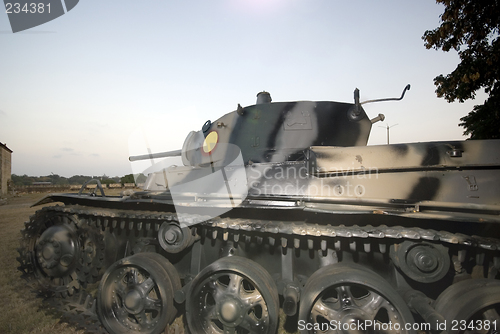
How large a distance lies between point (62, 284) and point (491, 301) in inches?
232

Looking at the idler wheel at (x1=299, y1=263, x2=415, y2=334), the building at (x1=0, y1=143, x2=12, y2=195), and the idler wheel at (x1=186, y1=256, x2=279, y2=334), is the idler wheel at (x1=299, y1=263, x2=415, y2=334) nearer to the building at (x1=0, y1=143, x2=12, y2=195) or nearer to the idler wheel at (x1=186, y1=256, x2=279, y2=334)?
the idler wheel at (x1=186, y1=256, x2=279, y2=334)

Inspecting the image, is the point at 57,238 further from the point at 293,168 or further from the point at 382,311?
the point at 382,311

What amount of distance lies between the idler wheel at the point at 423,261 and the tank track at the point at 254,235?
0.49ft

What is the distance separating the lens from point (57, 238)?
14.8ft

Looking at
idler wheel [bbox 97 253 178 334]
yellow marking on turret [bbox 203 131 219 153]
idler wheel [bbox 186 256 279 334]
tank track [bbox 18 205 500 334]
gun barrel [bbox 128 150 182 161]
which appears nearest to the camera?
tank track [bbox 18 205 500 334]

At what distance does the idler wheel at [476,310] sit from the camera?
105 inches

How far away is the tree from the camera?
9406mm

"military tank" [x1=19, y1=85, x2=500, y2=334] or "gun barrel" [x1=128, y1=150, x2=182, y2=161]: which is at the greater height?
"gun barrel" [x1=128, y1=150, x2=182, y2=161]

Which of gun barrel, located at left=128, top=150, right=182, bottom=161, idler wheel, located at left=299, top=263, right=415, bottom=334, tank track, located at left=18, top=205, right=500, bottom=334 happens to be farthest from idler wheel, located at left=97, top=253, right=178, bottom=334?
gun barrel, located at left=128, top=150, right=182, bottom=161

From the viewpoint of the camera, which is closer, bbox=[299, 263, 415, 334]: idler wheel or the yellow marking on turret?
bbox=[299, 263, 415, 334]: idler wheel

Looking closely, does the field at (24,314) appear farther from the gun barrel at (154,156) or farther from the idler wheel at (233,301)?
the gun barrel at (154,156)

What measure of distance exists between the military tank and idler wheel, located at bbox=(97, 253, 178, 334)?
19 millimetres

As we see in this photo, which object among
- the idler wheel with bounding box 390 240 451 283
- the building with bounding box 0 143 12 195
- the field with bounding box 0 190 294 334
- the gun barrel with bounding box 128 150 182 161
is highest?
the building with bounding box 0 143 12 195

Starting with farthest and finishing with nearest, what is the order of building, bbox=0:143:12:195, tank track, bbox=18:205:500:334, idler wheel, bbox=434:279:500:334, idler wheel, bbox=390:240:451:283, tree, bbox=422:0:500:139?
1. building, bbox=0:143:12:195
2. tree, bbox=422:0:500:139
3. idler wheel, bbox=390:240:451:283
4. tank track, bbox=18:205:500:334
5. idler wheel, bbox=434:279:500:334
